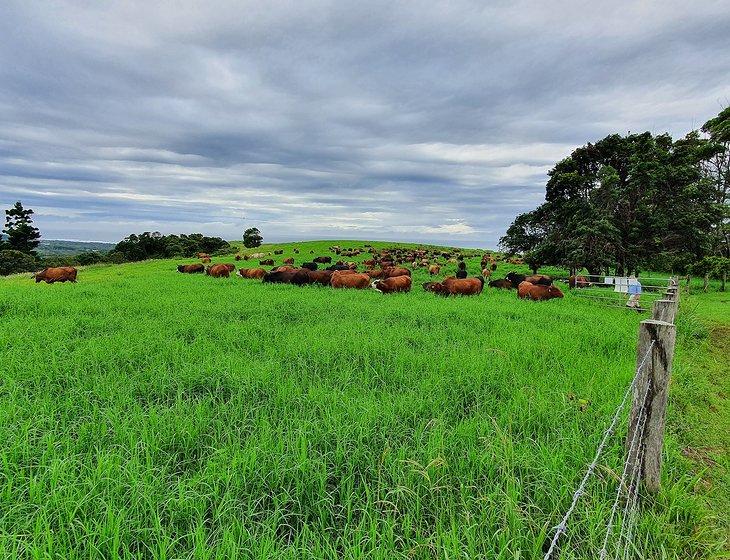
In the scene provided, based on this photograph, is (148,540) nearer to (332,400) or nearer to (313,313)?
(332,400)

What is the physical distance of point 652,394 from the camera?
2.80 m

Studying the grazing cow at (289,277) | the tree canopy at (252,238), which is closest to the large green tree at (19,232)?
the tree canopy at (252,238)

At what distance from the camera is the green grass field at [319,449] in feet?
7.91

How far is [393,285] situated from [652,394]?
42.2 feet

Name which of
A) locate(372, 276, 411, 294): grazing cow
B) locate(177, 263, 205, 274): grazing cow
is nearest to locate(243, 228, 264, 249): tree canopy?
locate(177, 263, 205, 274): grazing cow

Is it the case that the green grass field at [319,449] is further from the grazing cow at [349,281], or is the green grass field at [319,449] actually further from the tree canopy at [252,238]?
the tree canopy at [252,238]

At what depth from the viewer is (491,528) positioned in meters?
2.54

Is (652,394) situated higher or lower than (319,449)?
higher

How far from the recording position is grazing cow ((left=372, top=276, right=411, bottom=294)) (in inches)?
610

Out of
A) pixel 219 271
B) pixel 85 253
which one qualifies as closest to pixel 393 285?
pixel 219 271

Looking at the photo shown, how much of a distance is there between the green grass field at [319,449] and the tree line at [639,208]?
567 inches

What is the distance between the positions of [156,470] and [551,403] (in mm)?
4268

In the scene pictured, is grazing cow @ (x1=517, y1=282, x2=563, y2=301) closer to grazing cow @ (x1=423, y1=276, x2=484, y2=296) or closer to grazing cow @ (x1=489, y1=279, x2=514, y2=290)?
grazing cow @ (x1=423, y1=276, x2=484, y2=296)

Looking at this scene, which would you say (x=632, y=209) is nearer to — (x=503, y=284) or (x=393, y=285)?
(x=503, y=284)
